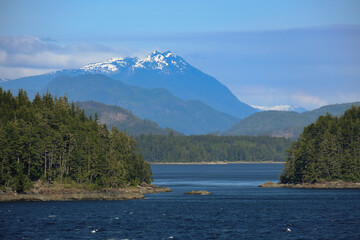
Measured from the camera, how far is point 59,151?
512ft

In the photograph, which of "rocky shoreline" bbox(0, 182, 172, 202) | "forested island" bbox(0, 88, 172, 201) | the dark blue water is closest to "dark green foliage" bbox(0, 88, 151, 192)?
"forested island" bbox(0, 88, 172, 201)

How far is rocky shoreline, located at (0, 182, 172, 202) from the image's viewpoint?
458 ft

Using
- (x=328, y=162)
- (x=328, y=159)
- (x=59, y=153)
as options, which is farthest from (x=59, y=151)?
(x=328, y=162)

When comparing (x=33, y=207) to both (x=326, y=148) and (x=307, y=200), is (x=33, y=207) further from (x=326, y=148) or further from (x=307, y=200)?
(x=326, y=148)

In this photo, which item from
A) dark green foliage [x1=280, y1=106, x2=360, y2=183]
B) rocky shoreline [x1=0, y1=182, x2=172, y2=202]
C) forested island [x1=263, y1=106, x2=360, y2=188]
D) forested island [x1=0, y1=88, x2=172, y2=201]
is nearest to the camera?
rocky shoreline [x1=0, y1=182, x2=172, y2=202]

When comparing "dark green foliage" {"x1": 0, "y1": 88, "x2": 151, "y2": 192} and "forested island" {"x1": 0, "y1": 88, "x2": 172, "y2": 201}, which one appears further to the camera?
"dark green foliage" {"x1": 0, "y1": 88, "x2": 151, "y2": 192}

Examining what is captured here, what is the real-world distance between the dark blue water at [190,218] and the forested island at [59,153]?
1050 cm

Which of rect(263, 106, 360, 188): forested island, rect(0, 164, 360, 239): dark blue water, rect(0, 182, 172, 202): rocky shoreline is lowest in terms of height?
rect(0, 164, 360, 239): dark blue water

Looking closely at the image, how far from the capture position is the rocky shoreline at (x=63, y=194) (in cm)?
13975

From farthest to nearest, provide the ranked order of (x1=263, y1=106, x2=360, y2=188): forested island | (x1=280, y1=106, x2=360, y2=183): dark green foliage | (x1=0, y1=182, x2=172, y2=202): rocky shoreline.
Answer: (x1=280, y1=106, x2=360, y2=183): dark green foliage
(x1=263, y1=106, x2=360, y2=188): forested island
(x1=0, y1=182, x2=172, y2=202): rocky shoreline

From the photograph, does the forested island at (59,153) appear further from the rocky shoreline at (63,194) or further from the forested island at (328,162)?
the forested island at (328,162)

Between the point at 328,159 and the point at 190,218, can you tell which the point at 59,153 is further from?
the point at 328,159

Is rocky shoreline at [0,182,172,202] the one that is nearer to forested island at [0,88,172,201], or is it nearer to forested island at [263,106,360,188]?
forested island at [0,88,172,201]

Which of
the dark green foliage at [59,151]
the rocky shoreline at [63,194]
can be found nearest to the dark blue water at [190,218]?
the rocky shoreline at [63,194]
